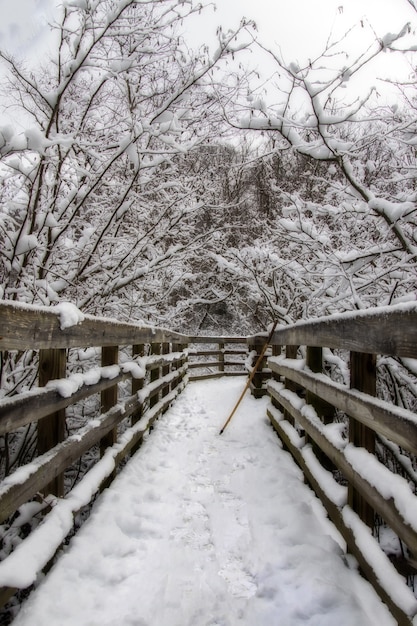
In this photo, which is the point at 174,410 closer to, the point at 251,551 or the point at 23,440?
the point at 23,440

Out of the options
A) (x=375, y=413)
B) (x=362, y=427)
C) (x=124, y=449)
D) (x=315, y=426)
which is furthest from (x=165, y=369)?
(x=375, y=413)

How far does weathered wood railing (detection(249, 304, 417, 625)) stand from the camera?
155 centimetres

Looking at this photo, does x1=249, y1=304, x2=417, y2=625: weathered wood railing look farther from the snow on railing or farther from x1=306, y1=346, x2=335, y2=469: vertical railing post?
the snow on railing

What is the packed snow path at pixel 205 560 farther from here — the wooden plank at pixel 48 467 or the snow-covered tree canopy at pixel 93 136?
the snow-covered tree canopy at pixel 93 136

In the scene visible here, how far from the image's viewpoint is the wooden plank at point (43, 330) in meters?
1.66

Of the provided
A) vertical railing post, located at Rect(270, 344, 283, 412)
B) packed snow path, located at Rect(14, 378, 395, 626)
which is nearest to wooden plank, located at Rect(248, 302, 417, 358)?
packed snow path, located at Rect(14, 378, 395, 626)

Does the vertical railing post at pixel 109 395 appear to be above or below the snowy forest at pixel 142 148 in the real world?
below

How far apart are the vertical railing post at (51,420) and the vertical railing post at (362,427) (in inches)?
63.5

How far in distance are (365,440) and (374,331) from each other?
2.23 ft

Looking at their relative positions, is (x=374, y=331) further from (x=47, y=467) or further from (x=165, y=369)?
(x=165, y=369)

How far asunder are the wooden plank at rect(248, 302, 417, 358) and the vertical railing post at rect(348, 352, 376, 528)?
0.36 ft

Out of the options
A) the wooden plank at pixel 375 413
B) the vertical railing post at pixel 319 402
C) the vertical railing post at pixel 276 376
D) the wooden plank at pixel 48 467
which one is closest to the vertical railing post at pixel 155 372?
the vertical railing post at pixel 276 376

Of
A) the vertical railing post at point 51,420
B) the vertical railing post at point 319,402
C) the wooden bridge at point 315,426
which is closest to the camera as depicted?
the wooden bridge at point 315,426

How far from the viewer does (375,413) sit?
6.15 feet
